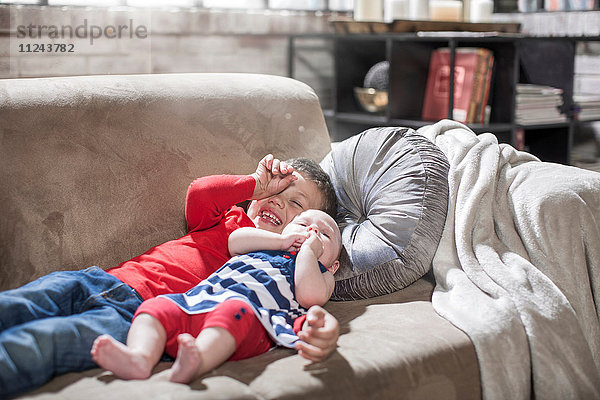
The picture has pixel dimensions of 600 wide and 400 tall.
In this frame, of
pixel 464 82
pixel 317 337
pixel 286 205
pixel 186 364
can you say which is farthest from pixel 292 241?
pixel 464 82

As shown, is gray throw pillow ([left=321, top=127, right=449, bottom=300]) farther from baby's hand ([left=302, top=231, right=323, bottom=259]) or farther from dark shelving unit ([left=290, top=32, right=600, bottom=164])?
dark shelving unit ([left=290, top=32, right=600, bottom=164])

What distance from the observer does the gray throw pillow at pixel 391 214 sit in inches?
60.6

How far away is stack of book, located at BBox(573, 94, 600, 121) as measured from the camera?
10.5 ft

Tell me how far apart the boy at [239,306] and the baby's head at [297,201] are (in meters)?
0.06

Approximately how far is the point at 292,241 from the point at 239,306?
27 cm

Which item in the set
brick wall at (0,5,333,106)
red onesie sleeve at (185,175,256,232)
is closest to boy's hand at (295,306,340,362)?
red onesie sleeve at (185,175,256,232)

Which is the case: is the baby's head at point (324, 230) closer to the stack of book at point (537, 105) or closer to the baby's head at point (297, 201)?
the baby's head at point (297, 201)

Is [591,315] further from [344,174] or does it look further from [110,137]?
[110,137]

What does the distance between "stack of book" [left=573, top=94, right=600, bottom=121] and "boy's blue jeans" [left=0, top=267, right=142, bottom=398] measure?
103 inches

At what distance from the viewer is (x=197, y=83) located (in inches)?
73.0

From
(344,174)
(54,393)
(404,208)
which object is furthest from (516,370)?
(54,393)

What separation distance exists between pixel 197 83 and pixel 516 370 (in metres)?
1.14

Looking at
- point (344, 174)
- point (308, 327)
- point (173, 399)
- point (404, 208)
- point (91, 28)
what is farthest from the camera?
point (91, 28)

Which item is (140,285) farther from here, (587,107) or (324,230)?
(587,107)
